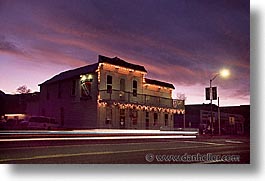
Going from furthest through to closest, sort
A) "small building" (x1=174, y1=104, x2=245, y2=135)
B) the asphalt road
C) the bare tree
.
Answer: "small building" (x1=174, y1=104, x2=245, y2=135), the bare tree, the asphalt road

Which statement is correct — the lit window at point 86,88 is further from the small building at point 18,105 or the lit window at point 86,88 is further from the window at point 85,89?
the small building at point 18,105

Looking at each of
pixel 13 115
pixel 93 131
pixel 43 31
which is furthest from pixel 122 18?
pixel 13 115

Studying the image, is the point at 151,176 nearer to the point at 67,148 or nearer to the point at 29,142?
the point at 67,148

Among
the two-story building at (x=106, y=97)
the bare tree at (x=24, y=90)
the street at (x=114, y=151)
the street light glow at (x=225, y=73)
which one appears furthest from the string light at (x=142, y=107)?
the bare tree at (x=24, y=90)

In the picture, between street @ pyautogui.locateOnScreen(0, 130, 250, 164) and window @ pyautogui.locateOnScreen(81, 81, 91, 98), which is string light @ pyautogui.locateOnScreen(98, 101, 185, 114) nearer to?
window @ pyautogui.locateOnScreen(81, 81, 91, 98)

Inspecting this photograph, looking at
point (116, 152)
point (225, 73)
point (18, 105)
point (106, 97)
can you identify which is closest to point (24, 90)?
point (18, 105)

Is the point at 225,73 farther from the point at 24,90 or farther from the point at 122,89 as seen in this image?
the point at 24,90

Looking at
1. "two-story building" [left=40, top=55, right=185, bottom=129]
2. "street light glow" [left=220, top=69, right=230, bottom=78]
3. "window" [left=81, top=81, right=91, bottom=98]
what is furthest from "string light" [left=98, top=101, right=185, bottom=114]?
"street light glow" [left=220, top=69, right=230, bottom=78]
